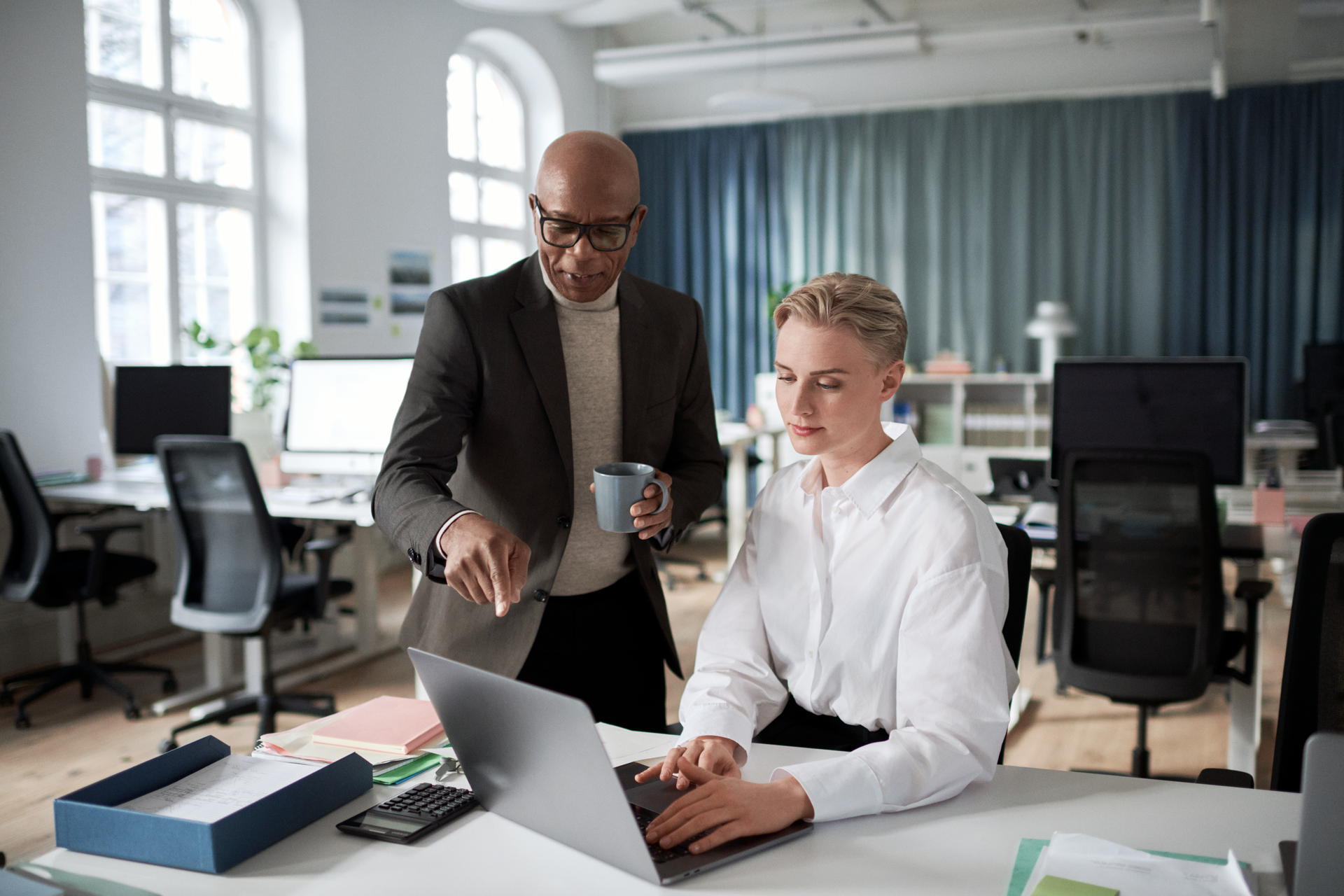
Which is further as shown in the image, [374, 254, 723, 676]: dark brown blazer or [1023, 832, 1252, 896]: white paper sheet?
[374, 254, 723, 676]: dark brown blazer

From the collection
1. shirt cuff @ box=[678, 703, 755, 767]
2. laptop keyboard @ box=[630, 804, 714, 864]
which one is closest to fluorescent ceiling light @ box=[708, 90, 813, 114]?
shirt cuff @ box=[678, 703, 755, 767]

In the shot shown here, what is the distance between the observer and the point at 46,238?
14.3 ft

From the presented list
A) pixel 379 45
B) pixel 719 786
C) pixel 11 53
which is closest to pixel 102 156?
pixel 11 53

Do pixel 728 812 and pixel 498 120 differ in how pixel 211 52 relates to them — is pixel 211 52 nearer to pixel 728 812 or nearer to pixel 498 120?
pixel 498 120

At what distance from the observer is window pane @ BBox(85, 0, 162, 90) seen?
16.0 ft

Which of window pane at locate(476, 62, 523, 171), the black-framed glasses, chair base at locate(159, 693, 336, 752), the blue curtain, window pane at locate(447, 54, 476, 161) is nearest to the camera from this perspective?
the black-framed glasses

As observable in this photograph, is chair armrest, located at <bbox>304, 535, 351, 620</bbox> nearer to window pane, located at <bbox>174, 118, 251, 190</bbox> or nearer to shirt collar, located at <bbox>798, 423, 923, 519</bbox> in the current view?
shirt collar, located at <bbox>798, 423, 923, 519</bbox>

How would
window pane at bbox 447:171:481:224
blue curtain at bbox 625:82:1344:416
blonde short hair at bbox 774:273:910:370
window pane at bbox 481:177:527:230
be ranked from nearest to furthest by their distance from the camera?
blonde short hair at bbox 774:273:910:370 < blue curtain at bbox 625:82:1344:416 < window pane at bbox 447:171:481:224 < window pane at bbox 481:177:527:230

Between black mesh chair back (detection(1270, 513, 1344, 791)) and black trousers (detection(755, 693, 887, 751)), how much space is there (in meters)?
0.56

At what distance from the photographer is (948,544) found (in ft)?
4.36

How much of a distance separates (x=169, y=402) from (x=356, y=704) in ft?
5.10

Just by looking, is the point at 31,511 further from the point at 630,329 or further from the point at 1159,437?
the point at 1159,437

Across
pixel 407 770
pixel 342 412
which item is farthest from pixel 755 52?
A: pixel 407 770

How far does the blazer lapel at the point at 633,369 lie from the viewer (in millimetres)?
1788
